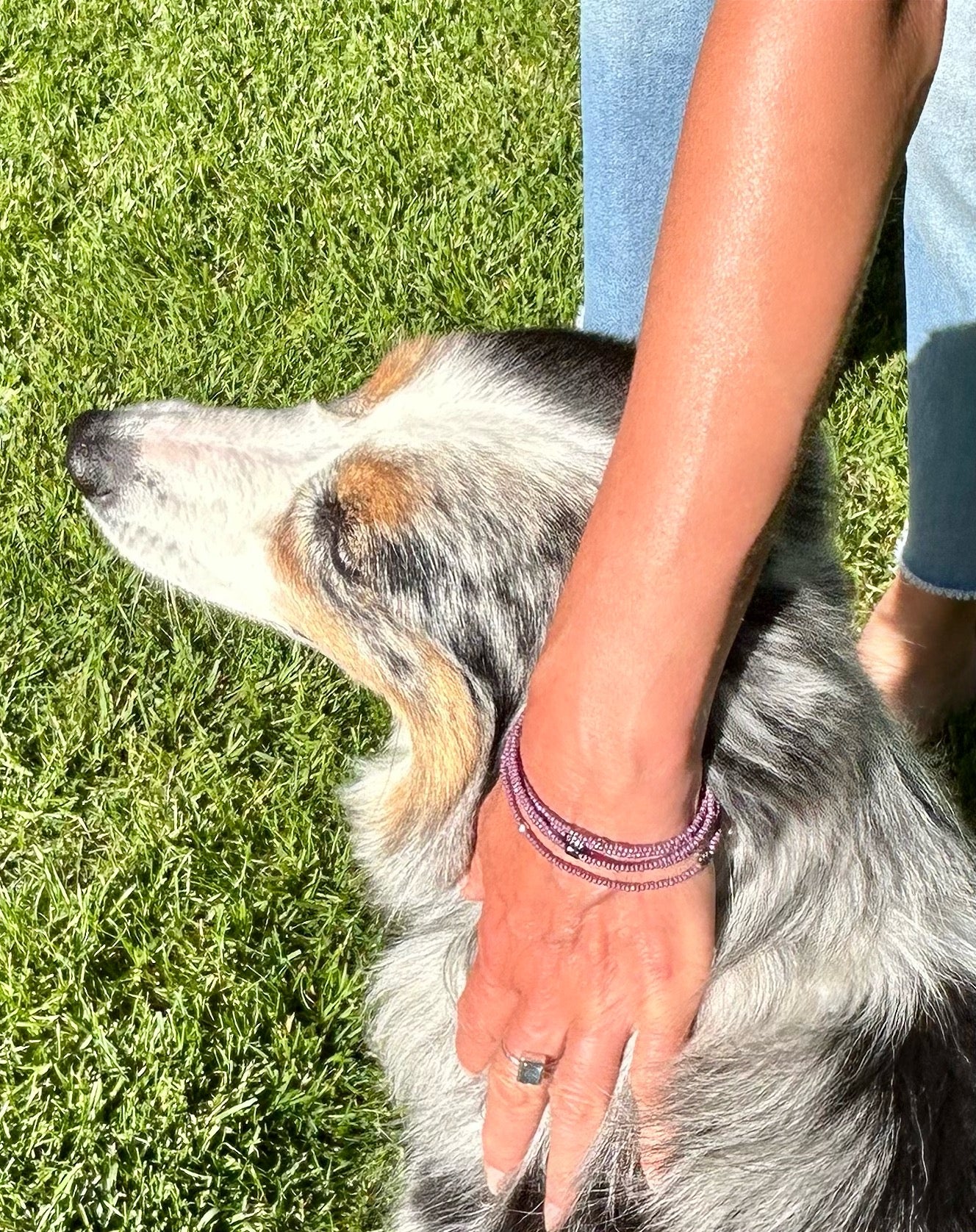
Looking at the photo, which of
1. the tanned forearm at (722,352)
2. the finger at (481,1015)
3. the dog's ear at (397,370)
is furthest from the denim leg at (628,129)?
the finger at (481,1015)

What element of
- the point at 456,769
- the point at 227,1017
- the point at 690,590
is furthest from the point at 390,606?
the point at 227,1017

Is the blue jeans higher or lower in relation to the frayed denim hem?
higher

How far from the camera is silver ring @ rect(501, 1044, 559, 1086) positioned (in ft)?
5.24

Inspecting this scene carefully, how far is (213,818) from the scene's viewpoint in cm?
293

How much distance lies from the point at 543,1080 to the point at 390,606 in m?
0.76

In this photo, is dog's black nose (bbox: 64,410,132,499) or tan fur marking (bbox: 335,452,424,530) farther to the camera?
dog's black nose (bbox: 64,410,132,499)

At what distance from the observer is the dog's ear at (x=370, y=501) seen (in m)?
1.92

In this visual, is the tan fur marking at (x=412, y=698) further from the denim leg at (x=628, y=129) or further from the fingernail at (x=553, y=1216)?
the denim leg at (x=628, y=129)

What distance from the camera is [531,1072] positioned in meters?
1.61

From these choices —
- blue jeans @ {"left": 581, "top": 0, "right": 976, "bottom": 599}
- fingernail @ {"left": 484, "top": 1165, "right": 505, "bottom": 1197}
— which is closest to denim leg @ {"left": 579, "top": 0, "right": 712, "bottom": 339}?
blue jeans @ {"left": 581, "top": 0, "right": 976, "bottom": 599}

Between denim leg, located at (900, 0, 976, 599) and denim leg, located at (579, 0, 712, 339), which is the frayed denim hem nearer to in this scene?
denim leg, located at (900, 0, 976, 599)

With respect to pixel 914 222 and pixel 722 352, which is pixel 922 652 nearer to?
pixel 914 222

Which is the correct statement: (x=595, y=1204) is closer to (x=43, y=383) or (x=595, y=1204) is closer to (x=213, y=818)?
(x=213, y=818)

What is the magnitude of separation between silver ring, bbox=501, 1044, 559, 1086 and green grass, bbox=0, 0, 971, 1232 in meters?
1.07
